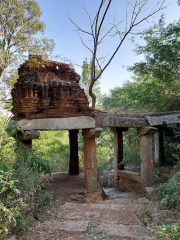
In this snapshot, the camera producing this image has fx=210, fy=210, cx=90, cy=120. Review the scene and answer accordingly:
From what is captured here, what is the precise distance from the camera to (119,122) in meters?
6.70

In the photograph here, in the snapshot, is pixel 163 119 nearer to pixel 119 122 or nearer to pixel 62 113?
pixel 119 122


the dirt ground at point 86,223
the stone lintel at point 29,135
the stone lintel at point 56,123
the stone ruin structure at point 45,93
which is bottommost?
the dirt ground at point 86,223

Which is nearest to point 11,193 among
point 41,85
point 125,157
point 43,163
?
point 43,163

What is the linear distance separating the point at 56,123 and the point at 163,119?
149 inches

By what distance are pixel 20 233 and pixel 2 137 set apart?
168cm

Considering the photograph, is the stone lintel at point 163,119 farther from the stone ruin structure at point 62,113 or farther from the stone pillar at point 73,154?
the stone pillar at point 73,154

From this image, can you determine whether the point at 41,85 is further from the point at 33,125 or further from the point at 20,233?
the point at 20,233

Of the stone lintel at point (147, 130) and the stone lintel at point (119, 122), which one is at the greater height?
the stone lintel at point (119, 122)

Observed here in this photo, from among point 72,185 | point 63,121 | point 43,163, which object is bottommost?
point 72,185

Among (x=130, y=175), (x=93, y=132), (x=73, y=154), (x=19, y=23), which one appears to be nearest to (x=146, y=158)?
(x=130, y=175)

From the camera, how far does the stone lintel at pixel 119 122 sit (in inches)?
249

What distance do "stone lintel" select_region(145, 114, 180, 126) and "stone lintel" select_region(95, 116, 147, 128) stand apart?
0.80ft

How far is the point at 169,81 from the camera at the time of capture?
9.20 metres

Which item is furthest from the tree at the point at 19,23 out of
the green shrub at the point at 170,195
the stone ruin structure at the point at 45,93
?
the green shrub at the point at 170,195
